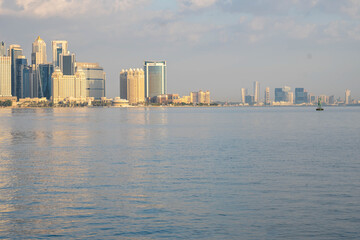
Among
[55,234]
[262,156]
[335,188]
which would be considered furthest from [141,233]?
[262,156]

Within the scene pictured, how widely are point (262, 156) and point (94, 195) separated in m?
23.8

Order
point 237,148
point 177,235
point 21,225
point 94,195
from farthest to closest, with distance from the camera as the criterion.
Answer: point 237,148 → point 94,195 → point 21,225 → point 177,235

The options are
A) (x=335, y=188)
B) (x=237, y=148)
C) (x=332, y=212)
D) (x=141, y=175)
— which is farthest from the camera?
(x=237, y=148)

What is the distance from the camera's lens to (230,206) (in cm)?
2559

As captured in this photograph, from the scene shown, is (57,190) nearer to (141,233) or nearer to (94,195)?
(94,195)

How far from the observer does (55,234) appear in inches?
819

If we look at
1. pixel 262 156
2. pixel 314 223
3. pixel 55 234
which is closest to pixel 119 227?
pixel 55 234

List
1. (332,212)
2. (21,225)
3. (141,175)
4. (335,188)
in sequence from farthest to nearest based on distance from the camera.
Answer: (141,175), (335,188), (332,212), (21,225)

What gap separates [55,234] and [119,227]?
9.29 ft

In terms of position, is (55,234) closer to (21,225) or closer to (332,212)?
(21,225)

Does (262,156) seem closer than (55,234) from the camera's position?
No

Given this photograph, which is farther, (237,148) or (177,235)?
(237,148)

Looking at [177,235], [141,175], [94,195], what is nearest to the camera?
[177,235]

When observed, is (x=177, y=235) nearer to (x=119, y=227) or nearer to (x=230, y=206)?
(x=119, y=227)
